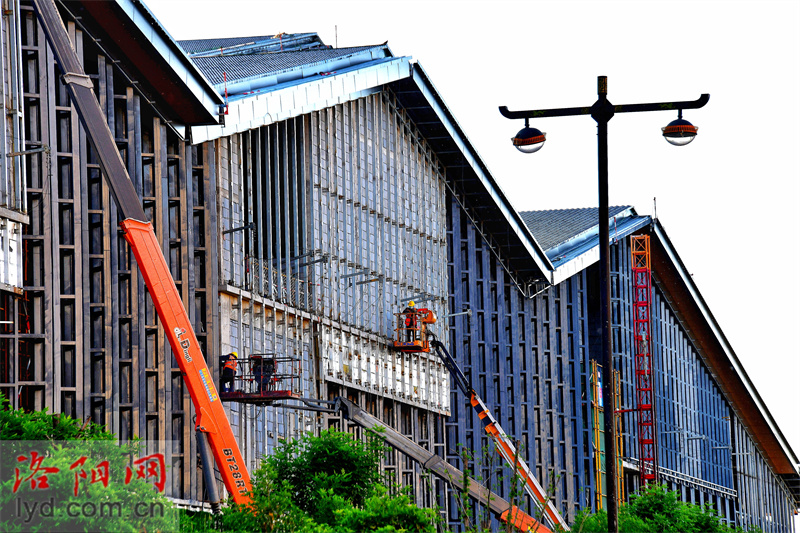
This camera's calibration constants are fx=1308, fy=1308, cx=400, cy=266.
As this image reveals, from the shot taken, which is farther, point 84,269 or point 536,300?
point 536,300

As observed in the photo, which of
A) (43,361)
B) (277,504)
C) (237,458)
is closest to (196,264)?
(43,361)

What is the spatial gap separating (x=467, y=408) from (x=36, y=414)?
40333mm

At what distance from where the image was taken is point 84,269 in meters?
42.1

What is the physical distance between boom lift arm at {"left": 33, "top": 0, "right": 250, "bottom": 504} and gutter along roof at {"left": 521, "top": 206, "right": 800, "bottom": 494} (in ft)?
148

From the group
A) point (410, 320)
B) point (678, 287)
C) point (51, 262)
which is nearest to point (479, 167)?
point (410, 320)

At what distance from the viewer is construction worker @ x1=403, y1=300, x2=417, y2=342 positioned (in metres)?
63.5

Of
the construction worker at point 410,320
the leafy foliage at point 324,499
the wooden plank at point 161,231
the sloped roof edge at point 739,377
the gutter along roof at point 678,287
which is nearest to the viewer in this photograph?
the leafy foliage at point 324,499

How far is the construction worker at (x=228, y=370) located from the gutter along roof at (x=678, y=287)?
35.2 m

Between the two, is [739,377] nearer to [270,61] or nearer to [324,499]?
[270,61]

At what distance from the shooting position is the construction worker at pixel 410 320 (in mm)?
63531

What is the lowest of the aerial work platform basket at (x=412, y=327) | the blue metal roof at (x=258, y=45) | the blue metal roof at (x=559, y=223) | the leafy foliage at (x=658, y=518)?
the leafy foliage at (x=658, y=518)

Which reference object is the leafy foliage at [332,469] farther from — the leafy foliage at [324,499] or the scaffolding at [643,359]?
the scaffolding at [643,359]

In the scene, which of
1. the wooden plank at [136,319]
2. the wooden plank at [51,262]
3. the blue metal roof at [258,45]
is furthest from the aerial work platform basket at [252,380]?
the blue metal roof at [258,45]

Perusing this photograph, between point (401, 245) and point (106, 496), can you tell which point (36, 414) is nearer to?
point (106, 496)
